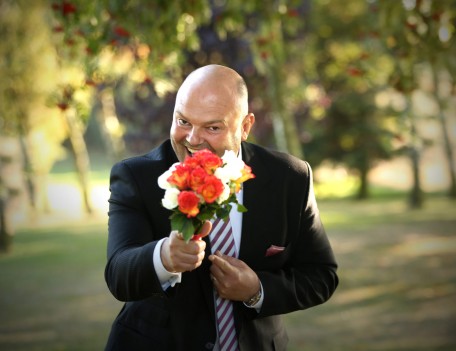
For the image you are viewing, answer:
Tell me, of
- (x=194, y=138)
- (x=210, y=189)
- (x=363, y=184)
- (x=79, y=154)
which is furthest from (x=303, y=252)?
(x=363, y=184)

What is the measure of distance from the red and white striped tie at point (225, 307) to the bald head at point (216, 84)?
0.41 meters

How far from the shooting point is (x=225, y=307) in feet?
7.66

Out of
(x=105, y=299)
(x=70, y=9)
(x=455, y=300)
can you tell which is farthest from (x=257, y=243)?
(x=105, y=299)

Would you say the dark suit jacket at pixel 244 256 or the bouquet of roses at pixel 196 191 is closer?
the bouquet of roses at pixel 196 191

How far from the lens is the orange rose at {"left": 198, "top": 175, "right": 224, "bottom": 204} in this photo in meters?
1.81

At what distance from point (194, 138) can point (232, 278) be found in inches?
18.4

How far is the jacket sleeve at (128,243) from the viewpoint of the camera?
6.65ft

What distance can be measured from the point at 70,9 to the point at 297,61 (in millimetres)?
13965

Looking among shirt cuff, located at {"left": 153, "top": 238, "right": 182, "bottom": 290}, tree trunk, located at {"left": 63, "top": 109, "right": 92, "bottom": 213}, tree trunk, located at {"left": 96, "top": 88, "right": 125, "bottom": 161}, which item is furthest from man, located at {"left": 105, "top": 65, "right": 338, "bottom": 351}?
tree trunk, located at {"left": 96, "top": 88, "right": 125, "bottom": 161}

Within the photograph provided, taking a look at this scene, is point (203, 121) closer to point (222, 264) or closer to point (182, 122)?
point (182, 122)

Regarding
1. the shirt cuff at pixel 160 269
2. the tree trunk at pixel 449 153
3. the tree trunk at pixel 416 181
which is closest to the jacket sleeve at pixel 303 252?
the shirt cuff at pixel 160 269

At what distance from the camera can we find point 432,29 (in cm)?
475

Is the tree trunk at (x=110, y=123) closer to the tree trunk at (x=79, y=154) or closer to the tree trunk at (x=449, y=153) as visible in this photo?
the tree trunk at (x=79, y=154)

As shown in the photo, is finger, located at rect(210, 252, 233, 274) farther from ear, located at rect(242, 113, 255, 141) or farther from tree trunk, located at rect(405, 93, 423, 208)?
tree trunk, located at rect(405, 93, 423, 208)
